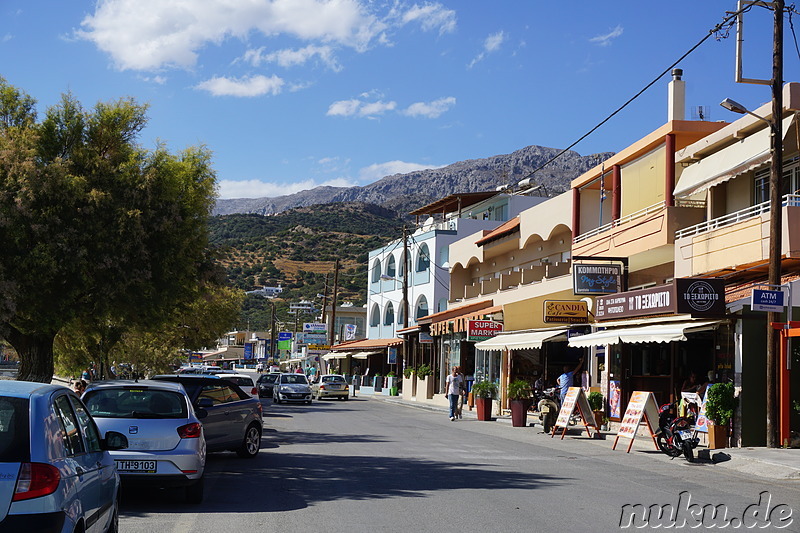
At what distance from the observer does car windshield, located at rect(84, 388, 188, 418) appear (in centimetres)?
1094

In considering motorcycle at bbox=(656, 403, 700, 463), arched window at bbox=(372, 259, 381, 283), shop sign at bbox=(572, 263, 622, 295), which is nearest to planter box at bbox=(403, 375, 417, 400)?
arched window at bbox=(372, 259, 381, 283)

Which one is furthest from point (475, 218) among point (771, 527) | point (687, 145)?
point (771, 527)

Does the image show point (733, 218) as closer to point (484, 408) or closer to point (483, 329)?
point (484, 408)

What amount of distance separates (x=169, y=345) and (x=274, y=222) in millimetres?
101435

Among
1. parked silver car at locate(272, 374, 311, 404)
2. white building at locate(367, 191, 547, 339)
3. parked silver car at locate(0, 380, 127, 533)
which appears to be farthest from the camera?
white building at locate(367, 191, 547, 339)

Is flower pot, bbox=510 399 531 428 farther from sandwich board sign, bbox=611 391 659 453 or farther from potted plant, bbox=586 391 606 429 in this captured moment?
sandwich board sign, bbox=611 391 659 453

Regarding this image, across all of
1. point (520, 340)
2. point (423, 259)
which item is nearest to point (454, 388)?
point (520, 340)

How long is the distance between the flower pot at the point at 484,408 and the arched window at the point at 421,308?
3095cm

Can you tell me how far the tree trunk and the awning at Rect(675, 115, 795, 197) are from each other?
629 inches

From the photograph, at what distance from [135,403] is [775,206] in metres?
13.5

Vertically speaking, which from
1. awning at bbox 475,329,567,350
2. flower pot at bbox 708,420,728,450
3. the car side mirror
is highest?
awning at bbox 475,329,567,350

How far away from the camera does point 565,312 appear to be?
93.6ft

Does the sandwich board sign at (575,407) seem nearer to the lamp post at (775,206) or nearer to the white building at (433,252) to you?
the lamp post at (775,206)

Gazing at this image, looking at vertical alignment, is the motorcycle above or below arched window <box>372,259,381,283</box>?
below
